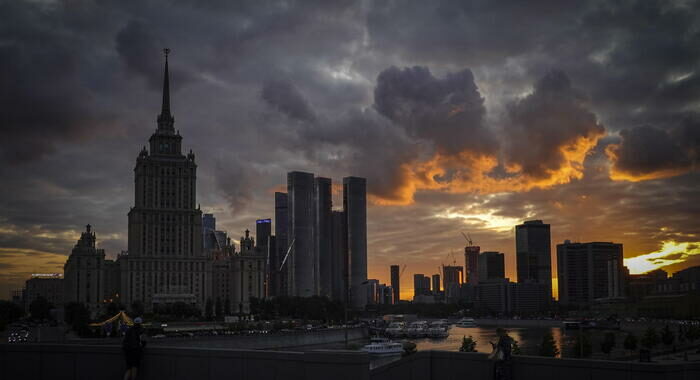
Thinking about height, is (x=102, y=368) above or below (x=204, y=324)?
above

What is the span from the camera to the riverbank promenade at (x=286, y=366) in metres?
23.3

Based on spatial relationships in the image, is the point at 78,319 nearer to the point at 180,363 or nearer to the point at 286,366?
the point at 180,363

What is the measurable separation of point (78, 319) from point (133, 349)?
158516 mm

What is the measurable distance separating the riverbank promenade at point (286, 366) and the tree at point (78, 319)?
430 ft

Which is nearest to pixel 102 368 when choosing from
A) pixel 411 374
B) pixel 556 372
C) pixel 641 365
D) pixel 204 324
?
pixel 411 374

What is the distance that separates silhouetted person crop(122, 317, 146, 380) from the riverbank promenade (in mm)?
923

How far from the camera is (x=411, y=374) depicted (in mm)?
26203

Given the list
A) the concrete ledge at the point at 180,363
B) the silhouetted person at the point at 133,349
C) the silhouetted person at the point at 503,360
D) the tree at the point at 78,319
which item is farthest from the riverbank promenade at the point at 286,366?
the tree at the point at 78,319

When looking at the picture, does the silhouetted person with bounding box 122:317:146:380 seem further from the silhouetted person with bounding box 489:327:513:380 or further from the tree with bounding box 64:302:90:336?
the tree with bounding box 64:302:90:336

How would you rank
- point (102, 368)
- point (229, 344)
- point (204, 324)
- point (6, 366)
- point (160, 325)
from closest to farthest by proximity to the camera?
point (102, 368), point (6, 366), point (229, 344), point (160, 325), point (204, 324)

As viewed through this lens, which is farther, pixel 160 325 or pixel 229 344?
pixel 160 325

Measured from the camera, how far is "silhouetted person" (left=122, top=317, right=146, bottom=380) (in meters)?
26.1

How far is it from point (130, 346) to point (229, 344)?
131 meters

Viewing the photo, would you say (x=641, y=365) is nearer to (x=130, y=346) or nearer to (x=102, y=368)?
(x=130, y=346)
